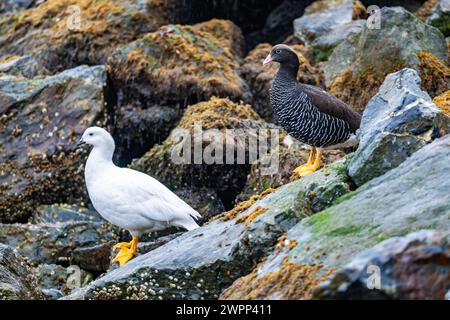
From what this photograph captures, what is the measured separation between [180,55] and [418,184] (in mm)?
9627

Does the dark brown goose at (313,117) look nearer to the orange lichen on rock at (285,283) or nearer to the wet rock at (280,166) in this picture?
the wet rock at (280,166)

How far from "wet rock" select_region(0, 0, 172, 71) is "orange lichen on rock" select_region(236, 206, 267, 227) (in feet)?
32.5

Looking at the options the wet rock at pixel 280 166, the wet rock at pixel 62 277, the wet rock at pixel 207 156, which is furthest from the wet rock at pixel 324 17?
the wet rock at pixel 62 277

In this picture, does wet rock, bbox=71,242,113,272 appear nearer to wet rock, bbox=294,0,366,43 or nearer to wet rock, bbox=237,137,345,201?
wet rock, bbox=237,137,345,201

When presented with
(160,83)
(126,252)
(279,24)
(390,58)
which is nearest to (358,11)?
(279,24)

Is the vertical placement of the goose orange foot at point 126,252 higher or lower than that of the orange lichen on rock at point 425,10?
higher

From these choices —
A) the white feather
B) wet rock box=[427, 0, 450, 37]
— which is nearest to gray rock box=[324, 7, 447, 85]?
wet rock box=[427, 0, 450, 37]

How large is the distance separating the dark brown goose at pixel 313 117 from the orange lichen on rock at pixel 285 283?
4325 millimetres

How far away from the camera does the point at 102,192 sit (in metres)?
12.3

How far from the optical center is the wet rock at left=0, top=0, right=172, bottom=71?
19391 millimetres

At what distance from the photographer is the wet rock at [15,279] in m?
10.3

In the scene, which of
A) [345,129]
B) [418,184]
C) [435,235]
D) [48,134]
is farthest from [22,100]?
[435,235]

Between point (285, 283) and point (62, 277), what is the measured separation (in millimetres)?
6462

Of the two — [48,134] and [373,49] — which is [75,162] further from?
[373,49]
